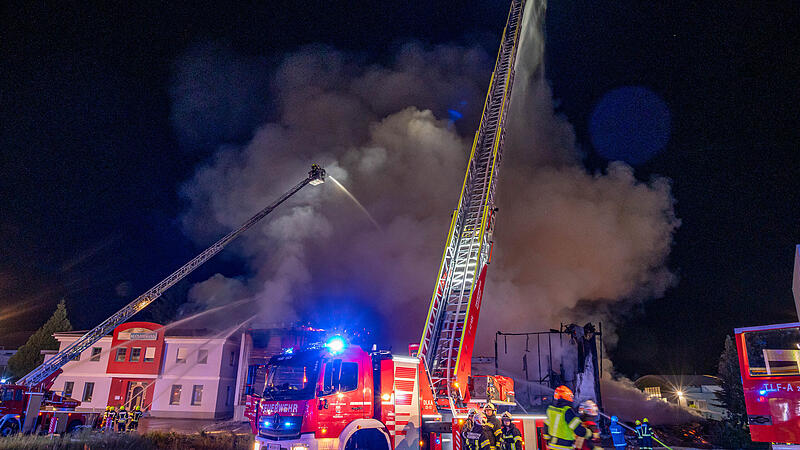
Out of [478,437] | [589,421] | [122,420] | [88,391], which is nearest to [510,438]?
Result: [478,437]

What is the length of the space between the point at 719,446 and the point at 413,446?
14.1 metres

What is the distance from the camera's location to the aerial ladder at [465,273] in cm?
1099

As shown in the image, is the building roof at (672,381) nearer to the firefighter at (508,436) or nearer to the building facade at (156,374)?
the building facade at (156,374)

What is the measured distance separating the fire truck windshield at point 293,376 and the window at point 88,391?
30.8 metres

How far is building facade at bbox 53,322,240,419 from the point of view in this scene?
1226 inches

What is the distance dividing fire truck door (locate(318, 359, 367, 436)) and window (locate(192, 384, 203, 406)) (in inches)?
1056

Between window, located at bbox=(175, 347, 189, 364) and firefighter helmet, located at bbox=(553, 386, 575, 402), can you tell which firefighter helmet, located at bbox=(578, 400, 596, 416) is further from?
window, located at bbox=(175, 347, 189, 364)

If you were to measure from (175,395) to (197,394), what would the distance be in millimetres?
1470

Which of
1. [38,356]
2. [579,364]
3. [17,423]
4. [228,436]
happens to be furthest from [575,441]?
[38,356]

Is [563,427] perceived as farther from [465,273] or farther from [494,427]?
[465,273]

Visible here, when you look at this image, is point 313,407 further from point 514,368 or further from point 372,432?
point 514,368

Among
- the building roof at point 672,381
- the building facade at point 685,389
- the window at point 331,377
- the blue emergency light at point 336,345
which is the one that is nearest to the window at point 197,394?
the blue emergency light at point 336,345

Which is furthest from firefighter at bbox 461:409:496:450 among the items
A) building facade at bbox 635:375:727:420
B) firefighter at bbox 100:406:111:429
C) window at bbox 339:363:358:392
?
building facade at bbox 635:375:727:420

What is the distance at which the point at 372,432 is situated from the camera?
28.0 feet
